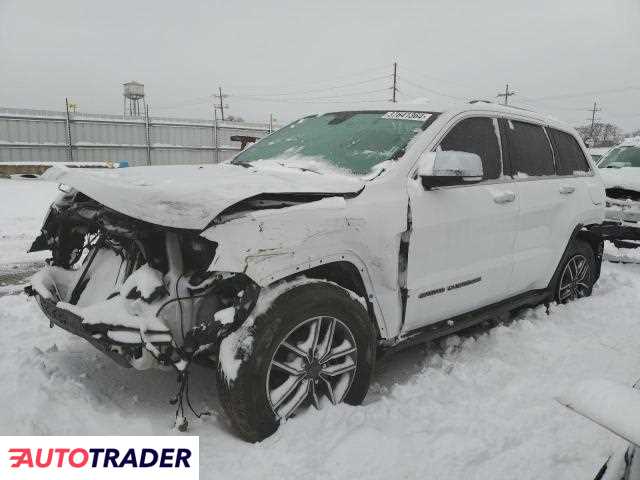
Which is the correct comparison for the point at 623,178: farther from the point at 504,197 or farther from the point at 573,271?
the point at 504,197

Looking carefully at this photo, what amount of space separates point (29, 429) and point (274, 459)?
114cm

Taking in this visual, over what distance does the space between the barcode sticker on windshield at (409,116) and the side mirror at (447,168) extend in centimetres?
42

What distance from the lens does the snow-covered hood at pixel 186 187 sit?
234 centimetres

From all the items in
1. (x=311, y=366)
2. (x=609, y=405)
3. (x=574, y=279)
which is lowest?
(x=574, y=279)

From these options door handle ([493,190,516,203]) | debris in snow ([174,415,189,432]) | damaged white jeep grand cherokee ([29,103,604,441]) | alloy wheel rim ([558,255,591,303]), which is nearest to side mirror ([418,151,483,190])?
damaged white jeep grand cherokee ([29,103,604,441])

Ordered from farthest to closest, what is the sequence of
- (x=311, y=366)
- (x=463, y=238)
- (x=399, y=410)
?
(x=463, y=238)
(x=399, y=410)
(x=311, y=366)

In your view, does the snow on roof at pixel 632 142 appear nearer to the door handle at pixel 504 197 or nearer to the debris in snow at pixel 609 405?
the door handle at pixel 504 197

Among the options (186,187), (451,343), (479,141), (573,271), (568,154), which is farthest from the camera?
(573,271)

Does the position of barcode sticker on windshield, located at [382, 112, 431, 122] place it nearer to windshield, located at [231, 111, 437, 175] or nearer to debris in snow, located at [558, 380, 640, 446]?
windshield, located at [231, 111, 437, 175]

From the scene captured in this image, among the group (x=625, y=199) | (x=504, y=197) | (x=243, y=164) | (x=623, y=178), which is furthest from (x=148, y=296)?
(x=623, y=178)

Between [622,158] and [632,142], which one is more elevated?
[632,142]

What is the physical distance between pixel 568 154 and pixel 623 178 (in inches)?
167

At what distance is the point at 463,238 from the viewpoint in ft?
11.0
